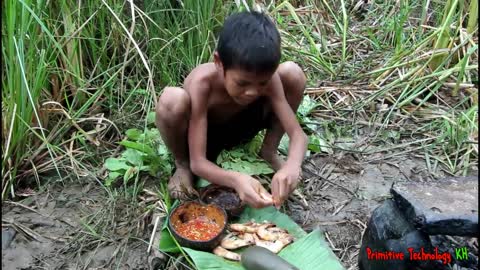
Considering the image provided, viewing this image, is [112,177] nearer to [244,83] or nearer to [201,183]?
[201,183]

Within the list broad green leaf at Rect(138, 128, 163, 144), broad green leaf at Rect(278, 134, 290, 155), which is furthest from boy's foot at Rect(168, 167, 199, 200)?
broad green leaf at Rect(278, 134, 290, 155)

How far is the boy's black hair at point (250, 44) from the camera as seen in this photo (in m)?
1.84

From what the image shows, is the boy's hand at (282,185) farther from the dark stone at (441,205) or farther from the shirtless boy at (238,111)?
the dark stone at (441,205)

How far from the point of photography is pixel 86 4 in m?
2.62

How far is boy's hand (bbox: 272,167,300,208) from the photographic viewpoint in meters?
1.96

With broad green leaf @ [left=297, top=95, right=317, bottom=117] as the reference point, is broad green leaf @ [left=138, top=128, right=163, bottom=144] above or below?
above

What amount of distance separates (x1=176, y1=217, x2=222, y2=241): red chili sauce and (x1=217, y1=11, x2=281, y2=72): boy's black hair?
0.52 m

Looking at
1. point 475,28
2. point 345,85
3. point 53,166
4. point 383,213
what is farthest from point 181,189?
point 475,28

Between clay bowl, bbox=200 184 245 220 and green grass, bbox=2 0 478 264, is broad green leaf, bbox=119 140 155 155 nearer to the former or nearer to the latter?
green grass, bbox=2 0 478 264

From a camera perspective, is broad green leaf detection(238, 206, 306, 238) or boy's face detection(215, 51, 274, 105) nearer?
boy's face detection(215, 51, 274, 105)

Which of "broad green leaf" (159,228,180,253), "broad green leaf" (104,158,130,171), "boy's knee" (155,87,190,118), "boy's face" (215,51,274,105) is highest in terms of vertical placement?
"boy's face" (215,51,274,105)

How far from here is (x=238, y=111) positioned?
7.34 ft

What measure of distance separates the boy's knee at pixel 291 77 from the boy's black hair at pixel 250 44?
10.8 inches

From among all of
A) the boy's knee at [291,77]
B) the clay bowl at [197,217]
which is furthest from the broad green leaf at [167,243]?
the boy's knee at [291,77]
